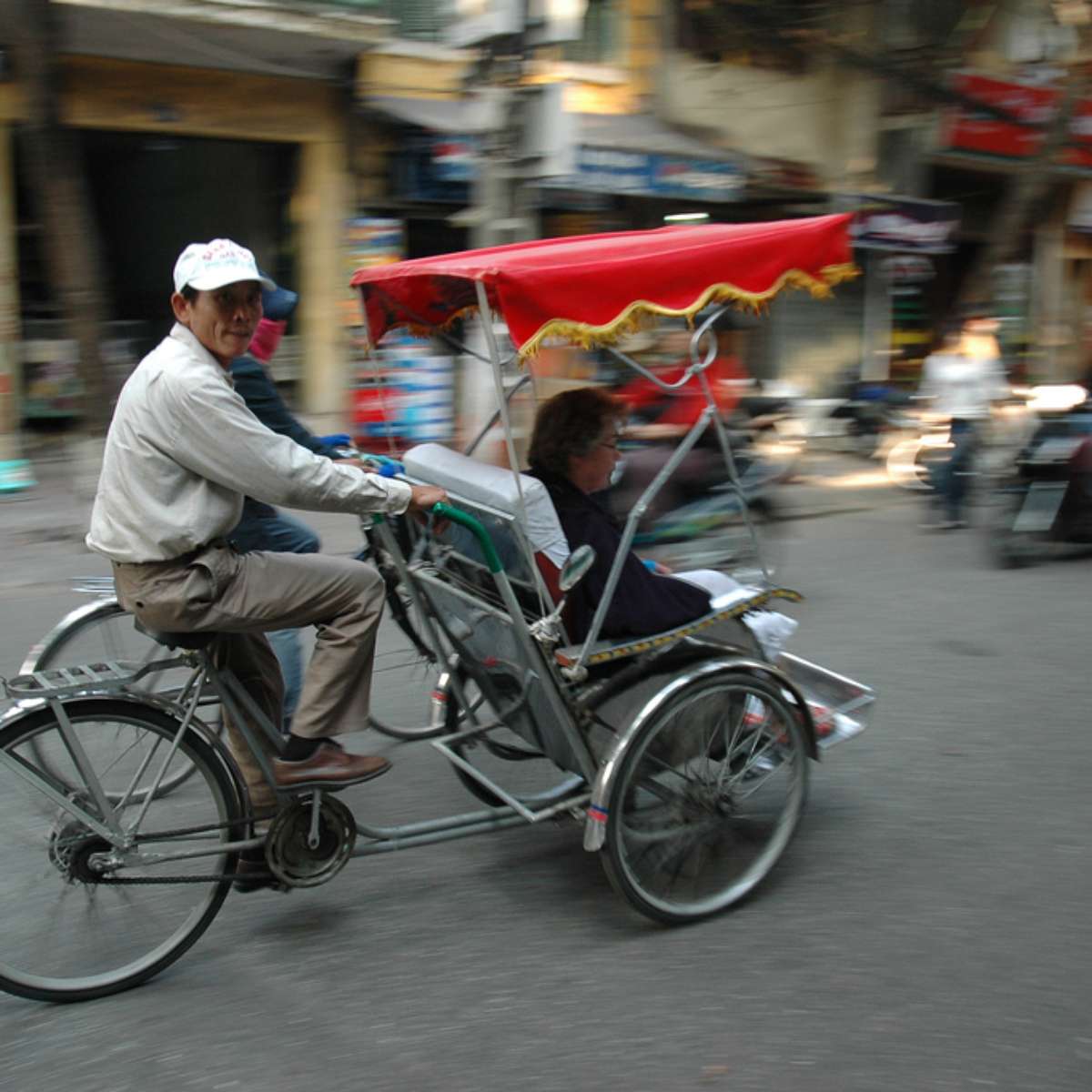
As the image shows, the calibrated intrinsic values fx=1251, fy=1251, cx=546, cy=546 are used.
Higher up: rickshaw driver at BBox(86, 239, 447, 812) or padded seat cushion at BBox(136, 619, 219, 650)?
rickshaw driver at BBox(86, 239, 447, 812)

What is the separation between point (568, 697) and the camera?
330 centimetres

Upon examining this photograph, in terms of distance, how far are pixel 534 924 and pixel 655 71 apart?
1236 cm

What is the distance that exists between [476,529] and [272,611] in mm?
558

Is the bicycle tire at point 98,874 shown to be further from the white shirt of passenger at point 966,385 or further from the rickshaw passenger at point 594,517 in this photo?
the white shirt of passenger at point 966,385

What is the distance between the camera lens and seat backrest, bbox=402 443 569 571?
10.6 ft

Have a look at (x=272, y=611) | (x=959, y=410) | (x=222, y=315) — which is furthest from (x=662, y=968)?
(x=959, y=410)

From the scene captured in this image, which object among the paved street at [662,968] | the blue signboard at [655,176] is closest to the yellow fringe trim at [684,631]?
the paved street at [662,968]

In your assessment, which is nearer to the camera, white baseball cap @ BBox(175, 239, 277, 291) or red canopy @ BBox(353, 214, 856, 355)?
white baseball cap @ BBox(175, 239, 277, 291)

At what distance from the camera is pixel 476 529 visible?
3.21 m

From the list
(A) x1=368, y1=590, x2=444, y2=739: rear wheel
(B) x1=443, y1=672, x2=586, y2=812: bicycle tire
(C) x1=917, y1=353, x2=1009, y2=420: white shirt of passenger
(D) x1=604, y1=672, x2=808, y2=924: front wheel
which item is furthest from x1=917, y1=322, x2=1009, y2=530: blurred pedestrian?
(D) x1=604, y1=672, x2=808, y2=924: front wheel

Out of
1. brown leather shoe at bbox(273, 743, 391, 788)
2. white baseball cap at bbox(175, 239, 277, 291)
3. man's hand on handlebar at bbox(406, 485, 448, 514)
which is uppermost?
white baseball cap at bbox(175, 239, 277, 291)

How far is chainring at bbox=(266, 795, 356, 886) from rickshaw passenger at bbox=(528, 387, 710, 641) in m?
0.81

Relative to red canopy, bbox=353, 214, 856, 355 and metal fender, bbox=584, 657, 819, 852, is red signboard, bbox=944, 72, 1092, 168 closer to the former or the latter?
red canopy, bbox=353, 214, 856, 355

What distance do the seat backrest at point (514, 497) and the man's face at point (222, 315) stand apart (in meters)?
0.69
